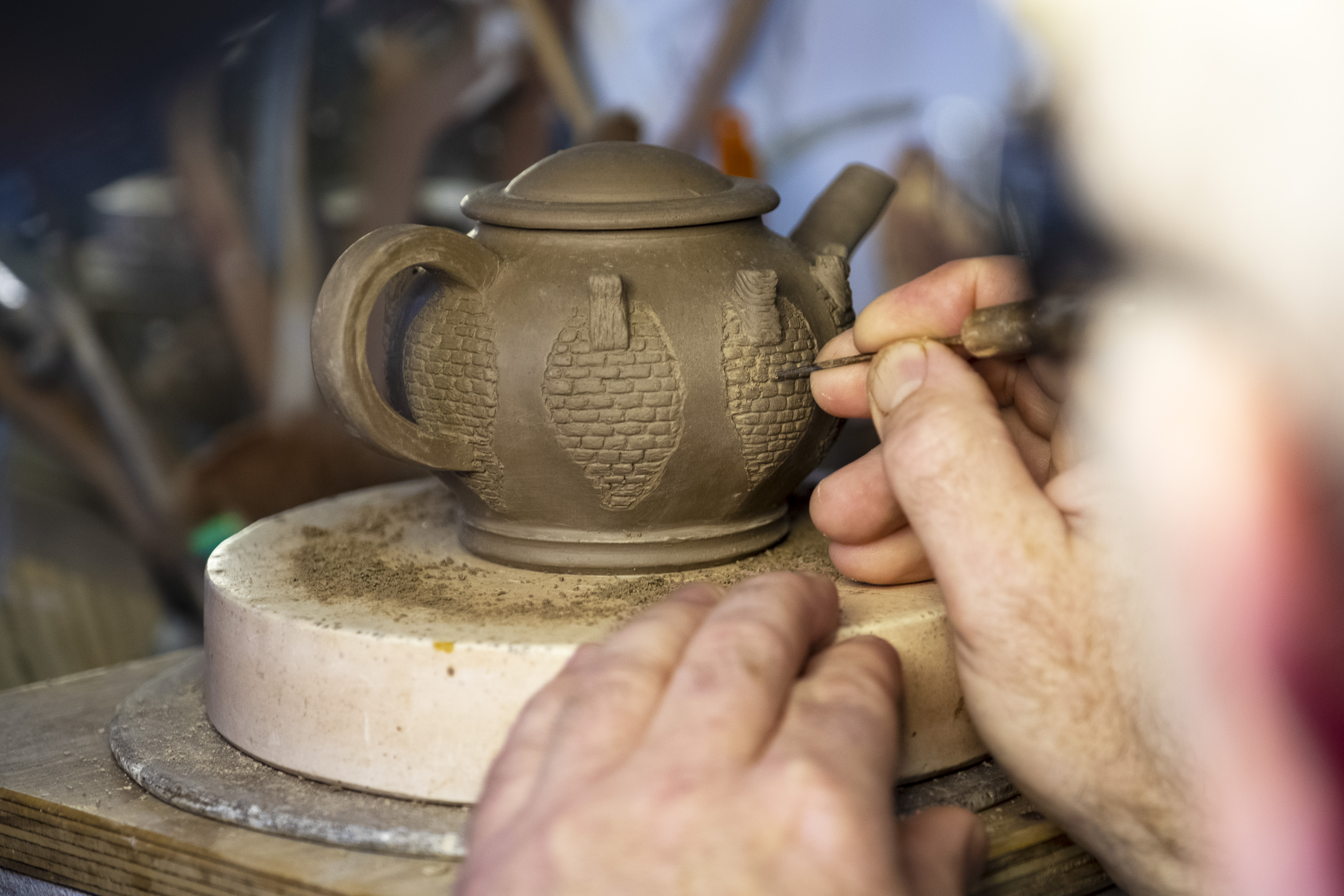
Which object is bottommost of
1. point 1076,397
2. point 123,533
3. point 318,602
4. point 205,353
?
point 123,533

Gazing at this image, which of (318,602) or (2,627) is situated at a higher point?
(318,602)

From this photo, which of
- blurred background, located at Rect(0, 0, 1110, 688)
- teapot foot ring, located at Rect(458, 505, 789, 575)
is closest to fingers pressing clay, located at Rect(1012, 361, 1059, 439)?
teapot foot ring, located at Rect(458, 505, 789, 575)

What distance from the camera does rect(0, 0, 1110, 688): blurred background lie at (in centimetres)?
254

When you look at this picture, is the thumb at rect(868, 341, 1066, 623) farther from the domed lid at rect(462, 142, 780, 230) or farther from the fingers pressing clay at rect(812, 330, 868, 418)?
the domed lid at rect(462, 142, 780, 230)

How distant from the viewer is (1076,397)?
958 millimetres

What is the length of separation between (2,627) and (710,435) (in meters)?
1.69

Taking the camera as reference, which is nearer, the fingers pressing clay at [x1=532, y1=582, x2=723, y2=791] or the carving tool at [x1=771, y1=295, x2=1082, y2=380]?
the fingers pressing clay at [x1=532, y1=582, x2=723, y2=791]

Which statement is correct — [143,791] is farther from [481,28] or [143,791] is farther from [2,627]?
[481,28]

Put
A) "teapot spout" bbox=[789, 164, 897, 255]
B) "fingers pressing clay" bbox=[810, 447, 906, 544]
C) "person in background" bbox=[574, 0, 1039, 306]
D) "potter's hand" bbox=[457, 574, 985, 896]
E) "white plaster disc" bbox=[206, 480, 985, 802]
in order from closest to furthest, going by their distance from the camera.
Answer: "potter's hand" bbox=[457, 574, 985, 896], "white plaster disc" bbox=[206, 480, 985, 802], "fingers pressing clay" bbox=[810, 447, 906, 544], "teapot spout" bbox=[789, 164, 897, 255], "person in background" bbox=[574, 0, 1039, 306]

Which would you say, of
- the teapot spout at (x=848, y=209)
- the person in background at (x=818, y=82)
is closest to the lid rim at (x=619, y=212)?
the teapot spout at (x=848, y=209)

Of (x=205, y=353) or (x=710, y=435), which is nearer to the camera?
(x=710, y=435)

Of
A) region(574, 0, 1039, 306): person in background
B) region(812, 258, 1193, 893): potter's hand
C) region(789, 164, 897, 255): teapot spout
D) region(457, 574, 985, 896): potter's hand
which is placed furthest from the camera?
region(574, 0, 1039, 306): person in background

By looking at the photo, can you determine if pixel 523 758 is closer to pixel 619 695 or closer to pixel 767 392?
pixel 619 695

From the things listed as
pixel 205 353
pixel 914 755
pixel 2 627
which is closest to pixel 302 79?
pixel 205 353
